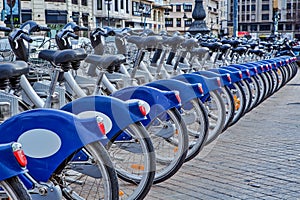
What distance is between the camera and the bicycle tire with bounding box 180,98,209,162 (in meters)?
4.77

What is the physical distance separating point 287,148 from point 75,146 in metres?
3.52

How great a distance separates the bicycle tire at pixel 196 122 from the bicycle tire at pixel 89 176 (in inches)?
49.5

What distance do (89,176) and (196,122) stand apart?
1.77 metres

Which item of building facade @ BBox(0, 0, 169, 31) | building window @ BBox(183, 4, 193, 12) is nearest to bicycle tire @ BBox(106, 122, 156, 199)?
building facade @ BBox(0, 0, 169, 31)

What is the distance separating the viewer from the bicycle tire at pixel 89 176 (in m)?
2.96

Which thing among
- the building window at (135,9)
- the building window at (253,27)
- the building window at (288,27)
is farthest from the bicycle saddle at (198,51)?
the building window at (253,27)

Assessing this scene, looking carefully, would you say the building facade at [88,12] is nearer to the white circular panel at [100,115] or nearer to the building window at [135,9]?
the building window at [135,9]

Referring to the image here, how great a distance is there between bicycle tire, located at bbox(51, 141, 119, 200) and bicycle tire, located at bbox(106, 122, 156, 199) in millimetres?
262

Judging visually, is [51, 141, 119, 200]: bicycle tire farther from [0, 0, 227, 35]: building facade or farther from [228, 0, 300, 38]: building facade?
[228, 0, 300, 38]: building facade

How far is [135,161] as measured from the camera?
4215 mm

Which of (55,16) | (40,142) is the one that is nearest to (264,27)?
(55,16)

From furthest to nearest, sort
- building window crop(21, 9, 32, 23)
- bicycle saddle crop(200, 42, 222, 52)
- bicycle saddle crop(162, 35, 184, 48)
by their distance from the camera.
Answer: building window crop(21, 9, 32, 23) → bicycle saddle crop(200, 42, 222, 52) → bicycle saddle crop(162, 35, 184, 48)

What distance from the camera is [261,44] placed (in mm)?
13898

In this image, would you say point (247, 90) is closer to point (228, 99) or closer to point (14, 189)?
point (228, 99)
